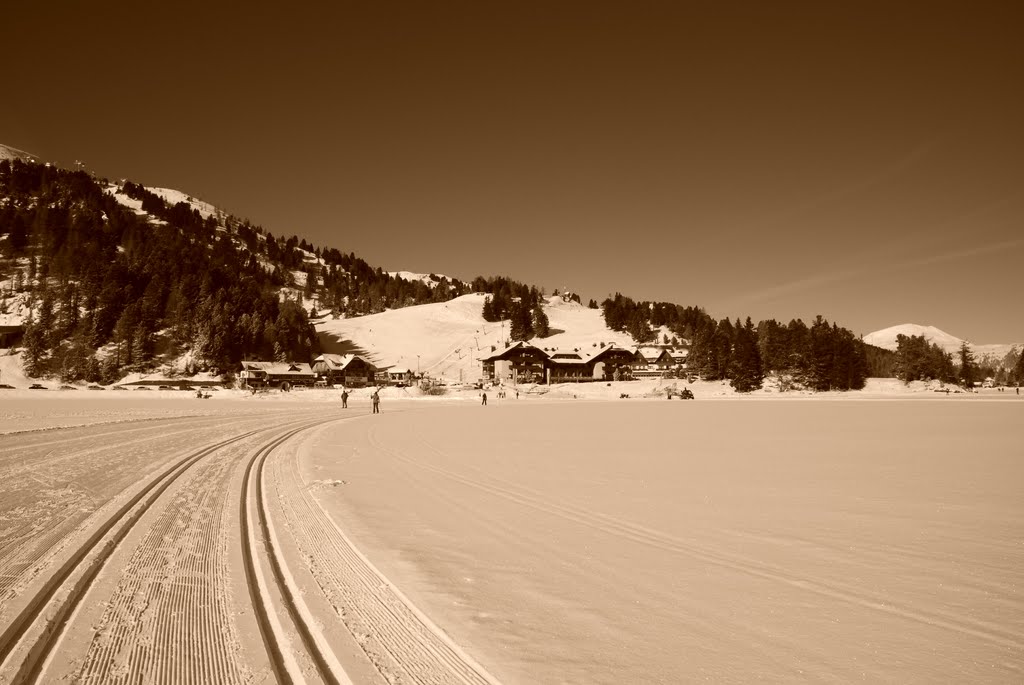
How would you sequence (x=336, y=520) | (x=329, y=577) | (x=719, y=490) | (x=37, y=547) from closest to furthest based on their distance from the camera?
(x=329, y=577)
(x=37, y=547)
(x=336, y=520)
(x=719, y=490)

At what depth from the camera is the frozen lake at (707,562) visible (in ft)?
13.9

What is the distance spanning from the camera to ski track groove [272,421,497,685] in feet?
13.4

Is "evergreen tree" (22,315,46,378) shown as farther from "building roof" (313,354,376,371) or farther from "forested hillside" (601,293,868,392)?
"forested hillside" (601,293,868,392)

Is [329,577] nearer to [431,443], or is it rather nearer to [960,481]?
[960,481]

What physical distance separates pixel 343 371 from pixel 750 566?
125785mm

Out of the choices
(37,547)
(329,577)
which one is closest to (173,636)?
(329,577)

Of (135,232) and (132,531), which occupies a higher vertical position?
(135,232)

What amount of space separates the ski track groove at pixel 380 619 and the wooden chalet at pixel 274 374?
10775 cm

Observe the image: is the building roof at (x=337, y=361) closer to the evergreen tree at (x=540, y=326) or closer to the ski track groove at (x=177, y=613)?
the evergreen tree at (x=540, y=326)

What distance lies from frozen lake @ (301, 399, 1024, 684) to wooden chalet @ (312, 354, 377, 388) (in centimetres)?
11202

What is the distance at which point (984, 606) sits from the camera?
510cm

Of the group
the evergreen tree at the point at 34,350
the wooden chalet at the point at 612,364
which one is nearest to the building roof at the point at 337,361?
the evergreen tree at the point at 34,350

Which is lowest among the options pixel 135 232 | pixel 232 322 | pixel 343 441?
pixel 343 441

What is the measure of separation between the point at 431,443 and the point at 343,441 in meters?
3.68
